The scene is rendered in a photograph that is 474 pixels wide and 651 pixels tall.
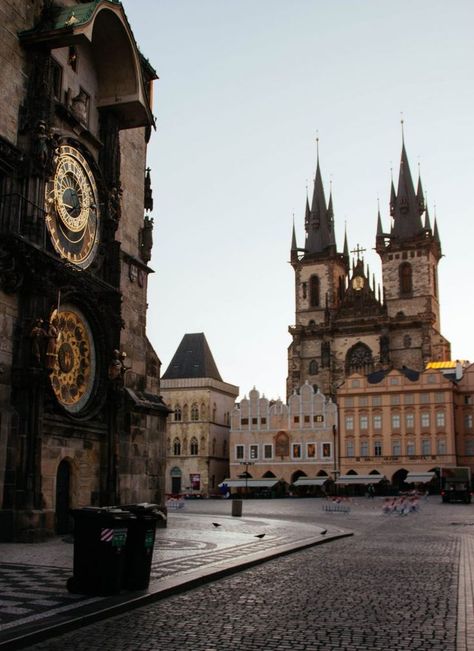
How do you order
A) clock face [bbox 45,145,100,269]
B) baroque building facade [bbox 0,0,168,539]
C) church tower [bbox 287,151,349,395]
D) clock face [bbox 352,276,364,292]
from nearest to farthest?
1. baroque building facade [bbox 0,0,168,539]
2. clock face [bbox 45,145,100,269]
3. church tower [bbox 287,151,349,395]
4. clock face [bbox 352,276,364,292]

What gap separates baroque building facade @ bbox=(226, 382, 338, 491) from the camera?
84.6m

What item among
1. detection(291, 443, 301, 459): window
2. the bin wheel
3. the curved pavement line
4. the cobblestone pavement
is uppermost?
detection(291, 443, 301, 459): window

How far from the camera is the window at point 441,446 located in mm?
80881

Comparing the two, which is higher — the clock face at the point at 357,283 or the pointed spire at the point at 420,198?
the pointed spire at the point at 420,198

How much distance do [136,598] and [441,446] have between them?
2961 inches

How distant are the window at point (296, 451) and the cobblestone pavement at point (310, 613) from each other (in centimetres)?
7054

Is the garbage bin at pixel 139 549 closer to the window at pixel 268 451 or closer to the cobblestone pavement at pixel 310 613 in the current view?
the cobblestone pavement at pixel 310 613

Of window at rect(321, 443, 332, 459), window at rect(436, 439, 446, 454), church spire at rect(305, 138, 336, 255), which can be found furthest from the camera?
church spire at rect(305, 138, 336, 255)

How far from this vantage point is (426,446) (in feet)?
268

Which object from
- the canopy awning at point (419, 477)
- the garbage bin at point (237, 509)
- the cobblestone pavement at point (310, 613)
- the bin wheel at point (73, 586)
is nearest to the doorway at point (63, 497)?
the cobblestone pavement at point (310, 613)

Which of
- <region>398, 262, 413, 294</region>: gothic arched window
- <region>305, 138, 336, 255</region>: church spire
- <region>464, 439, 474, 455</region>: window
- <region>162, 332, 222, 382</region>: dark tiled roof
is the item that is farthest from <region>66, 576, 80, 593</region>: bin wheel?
<region>305, 138, 336, 255</region>: church spire

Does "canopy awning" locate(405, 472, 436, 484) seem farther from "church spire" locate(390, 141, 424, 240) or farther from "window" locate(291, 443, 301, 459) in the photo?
"church spire" locate(390, 141, 424, 240)

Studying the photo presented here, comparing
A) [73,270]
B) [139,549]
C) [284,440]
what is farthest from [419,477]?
[139,549]

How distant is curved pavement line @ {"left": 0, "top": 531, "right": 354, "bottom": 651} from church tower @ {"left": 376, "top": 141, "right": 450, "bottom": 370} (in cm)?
8240
